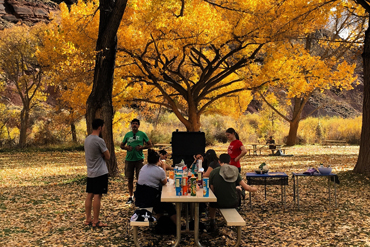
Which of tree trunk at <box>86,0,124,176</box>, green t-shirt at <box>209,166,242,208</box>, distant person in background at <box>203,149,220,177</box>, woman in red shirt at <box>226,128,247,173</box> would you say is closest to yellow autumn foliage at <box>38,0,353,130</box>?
tree trunk at <box>86,0,124,176</box>

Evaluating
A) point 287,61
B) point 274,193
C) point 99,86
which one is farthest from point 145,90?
point 274,193

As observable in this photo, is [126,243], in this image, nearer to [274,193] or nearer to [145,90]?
[274,193]

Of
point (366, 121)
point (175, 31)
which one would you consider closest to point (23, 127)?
point (175, 31)

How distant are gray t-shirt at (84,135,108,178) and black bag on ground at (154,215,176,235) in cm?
132

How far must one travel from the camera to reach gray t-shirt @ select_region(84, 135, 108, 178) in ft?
21.9

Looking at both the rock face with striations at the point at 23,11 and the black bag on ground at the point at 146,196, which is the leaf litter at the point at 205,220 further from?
the rock face with striations at the point at 23,11

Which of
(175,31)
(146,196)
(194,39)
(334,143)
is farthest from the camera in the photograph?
(334,143)

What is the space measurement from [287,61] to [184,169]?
13686 millimetres

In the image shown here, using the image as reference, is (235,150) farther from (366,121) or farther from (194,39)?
(194,39)

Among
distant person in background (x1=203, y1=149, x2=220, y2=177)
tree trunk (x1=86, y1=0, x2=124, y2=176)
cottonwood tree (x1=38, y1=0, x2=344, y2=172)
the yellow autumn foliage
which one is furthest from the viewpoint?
the yellow autumn foliage

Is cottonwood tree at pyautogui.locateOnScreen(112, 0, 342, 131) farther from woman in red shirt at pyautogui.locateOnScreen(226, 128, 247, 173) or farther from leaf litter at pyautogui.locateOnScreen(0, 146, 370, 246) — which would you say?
woman in red shirt at pyautogui.locateOnScreen(226, 128, 247, 173)

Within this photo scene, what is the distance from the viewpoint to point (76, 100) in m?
19.1

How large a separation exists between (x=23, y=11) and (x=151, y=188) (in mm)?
60345

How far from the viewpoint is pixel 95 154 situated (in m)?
6.72
